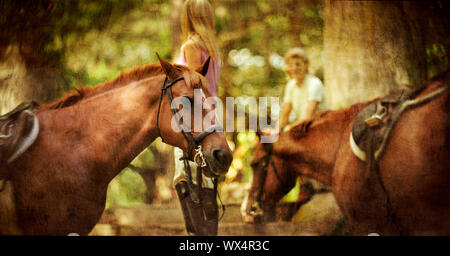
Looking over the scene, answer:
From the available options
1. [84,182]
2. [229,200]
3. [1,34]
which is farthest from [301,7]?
[1,34]

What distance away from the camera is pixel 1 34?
2.46m

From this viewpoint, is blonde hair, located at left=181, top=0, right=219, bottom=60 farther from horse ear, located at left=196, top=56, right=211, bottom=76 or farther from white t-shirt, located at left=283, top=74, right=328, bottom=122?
white t-shirt, located at left=283, top=74, right=328, bottom=122

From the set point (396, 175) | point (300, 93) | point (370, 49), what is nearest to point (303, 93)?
point (300, 93)

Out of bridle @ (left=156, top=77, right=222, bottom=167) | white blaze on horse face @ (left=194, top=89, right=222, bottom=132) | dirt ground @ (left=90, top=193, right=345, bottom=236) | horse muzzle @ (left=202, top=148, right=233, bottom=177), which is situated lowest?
dirt ground @ (left=90, top=193, right=345, bottom=236)

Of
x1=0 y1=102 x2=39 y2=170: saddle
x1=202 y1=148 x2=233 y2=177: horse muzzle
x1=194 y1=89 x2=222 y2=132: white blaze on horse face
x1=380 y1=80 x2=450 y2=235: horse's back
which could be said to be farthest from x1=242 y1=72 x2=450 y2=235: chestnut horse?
x1=0 y1=102 x2=39 y2=170: saddle

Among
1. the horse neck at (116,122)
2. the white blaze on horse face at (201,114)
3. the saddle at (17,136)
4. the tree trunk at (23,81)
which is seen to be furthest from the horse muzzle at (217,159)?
the tree trunk at (23,81)

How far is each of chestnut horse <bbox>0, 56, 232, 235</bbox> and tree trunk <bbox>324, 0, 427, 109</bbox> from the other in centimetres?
89

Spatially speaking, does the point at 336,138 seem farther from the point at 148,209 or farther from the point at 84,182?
the point at 84,182

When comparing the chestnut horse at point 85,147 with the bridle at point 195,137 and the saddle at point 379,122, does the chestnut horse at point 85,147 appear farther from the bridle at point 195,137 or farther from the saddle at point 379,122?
the saddle at point 379,122

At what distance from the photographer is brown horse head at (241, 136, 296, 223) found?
2455 millimetres

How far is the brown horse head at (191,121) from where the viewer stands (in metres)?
1.85

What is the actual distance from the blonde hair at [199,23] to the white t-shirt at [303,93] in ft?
1.73

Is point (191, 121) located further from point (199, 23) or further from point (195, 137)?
point (199, 23)
